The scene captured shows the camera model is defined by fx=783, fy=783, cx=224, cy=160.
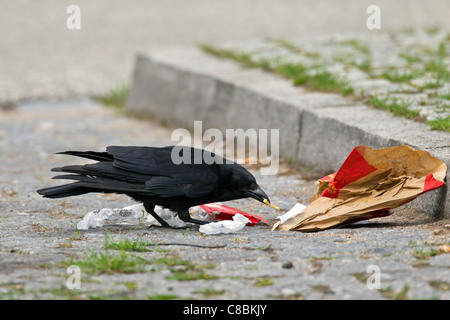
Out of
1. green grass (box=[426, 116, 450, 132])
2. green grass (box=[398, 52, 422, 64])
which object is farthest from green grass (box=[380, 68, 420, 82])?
green grass (box=[426, 116, 450, 132])

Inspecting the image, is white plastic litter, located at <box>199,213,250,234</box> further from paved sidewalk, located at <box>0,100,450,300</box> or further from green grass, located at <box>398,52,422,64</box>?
green grass, located at <box>398,52,422,64</box>

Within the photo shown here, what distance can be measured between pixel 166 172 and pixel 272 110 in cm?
237

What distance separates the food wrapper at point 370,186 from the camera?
13.2 ft

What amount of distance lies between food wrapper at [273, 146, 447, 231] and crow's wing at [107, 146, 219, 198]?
0.46m

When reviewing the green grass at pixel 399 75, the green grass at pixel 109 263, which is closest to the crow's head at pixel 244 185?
the green grass at pixel 109 263

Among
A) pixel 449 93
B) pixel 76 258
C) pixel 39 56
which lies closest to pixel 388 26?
pixel 39 56

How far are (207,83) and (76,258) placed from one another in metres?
4.45

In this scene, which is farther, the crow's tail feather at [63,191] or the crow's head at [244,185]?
the crow's head at [244,185]

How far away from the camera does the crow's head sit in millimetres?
4207

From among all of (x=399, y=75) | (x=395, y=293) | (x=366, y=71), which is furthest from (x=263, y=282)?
(x=366, y=71)

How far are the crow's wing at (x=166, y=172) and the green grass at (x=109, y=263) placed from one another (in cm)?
77

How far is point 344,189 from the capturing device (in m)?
4.30

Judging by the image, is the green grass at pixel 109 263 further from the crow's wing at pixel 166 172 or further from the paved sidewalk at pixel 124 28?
the paved sidewalk at pixel 124 28
